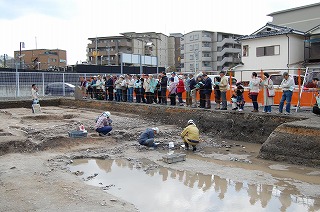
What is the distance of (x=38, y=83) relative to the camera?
1002 inches

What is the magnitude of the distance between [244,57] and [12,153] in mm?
25849

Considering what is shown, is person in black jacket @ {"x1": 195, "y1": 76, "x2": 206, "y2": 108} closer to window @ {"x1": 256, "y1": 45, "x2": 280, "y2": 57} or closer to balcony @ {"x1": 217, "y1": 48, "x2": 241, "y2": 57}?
window @ {"x1": 256, "y1": 45, "x2": 280, "y2": 57}

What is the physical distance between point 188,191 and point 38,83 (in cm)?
2094

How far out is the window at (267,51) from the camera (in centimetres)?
2918

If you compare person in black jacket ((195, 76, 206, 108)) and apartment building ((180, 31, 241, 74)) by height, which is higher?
apartment building ((180, 31, 241, 74))

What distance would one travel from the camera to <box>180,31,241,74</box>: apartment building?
6562cm

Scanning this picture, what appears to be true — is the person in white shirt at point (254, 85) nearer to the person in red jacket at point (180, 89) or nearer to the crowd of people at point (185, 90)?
the crowd of people at point (185, 90)

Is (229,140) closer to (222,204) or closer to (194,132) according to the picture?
(194,132)

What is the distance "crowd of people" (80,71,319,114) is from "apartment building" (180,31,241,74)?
45862mm

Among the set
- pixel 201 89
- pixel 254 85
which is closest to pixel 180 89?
pixel 201 89

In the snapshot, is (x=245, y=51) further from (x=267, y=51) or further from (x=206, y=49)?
(x=206, y=49)

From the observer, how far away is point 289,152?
9.79m

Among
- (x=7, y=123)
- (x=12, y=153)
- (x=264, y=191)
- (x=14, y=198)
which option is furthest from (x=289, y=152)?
(x=7, y=123)

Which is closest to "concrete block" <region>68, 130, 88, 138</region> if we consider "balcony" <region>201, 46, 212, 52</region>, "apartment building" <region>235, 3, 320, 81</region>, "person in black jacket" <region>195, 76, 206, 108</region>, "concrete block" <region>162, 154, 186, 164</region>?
"concrete block" <region>162, 154, 186, 164</region>
